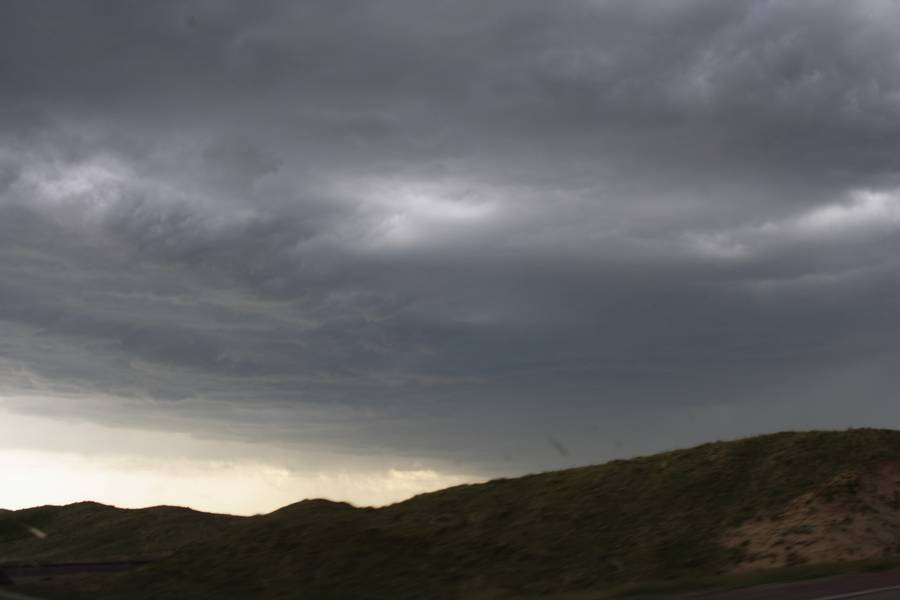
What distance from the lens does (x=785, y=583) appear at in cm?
2070

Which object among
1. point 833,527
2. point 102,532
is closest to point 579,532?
point 833,527

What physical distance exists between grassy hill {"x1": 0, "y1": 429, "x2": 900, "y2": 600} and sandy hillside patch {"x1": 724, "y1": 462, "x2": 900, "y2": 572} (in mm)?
56

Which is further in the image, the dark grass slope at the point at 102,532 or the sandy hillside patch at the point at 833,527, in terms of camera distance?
the dark grass slope at the point at 102,532

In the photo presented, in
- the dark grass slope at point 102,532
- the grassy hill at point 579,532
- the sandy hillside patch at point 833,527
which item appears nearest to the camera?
the sandy hillside patch at point 833,527

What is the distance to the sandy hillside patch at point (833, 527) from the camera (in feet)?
88.4

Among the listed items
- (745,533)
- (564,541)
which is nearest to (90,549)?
(564,541)

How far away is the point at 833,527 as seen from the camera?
2834 centimetres

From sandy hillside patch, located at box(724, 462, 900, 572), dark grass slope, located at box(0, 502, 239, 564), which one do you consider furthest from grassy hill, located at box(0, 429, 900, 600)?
dark grass slope, located at box(0, 502, 239, 564)

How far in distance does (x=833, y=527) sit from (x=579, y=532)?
8.91 m

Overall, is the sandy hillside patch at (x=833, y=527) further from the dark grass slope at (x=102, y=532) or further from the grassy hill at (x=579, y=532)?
the dark grass slope at (x=102, y=532)

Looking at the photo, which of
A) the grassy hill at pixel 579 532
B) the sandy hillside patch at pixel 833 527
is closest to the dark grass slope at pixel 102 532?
the grassy hill at pixel 579 532

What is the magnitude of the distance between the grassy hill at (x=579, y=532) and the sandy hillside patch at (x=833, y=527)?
6cm

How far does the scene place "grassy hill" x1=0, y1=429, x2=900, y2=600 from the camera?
28578 mm

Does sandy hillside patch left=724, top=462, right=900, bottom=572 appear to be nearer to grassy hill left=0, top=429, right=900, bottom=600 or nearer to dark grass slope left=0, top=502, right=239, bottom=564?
grassy hill left=0, top=429, right=900, bottom=600
